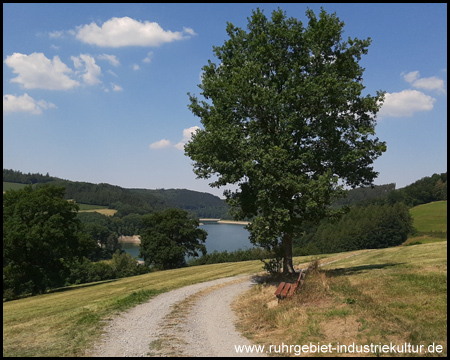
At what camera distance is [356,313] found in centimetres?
1088

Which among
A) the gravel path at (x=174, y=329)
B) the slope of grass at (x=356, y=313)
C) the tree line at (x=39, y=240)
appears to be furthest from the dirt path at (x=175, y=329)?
the tree line at (x=39, y=240)

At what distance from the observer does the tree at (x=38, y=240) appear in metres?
34.8

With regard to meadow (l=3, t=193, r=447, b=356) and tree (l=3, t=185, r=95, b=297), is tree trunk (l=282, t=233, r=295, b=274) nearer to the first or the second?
meadow (l=3, t=193, r=447, b=356)

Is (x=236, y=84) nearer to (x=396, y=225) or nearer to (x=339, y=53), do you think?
(x=339, y=53)

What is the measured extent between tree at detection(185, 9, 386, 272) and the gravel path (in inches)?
192

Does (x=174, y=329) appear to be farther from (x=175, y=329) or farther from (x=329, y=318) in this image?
(x=329, y=318)

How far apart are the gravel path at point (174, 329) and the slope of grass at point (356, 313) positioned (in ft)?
3.07

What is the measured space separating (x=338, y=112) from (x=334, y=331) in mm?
13079

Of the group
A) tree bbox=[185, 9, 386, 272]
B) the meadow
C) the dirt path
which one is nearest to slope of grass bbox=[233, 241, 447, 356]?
the meadow

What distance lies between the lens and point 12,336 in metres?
12.9

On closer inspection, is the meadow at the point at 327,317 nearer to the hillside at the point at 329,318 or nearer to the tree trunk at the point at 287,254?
the hillside at the point at 329,318

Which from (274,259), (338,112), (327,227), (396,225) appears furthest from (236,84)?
(327,227)

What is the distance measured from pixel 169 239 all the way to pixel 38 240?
100ft

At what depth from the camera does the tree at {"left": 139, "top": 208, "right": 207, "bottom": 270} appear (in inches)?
2435
